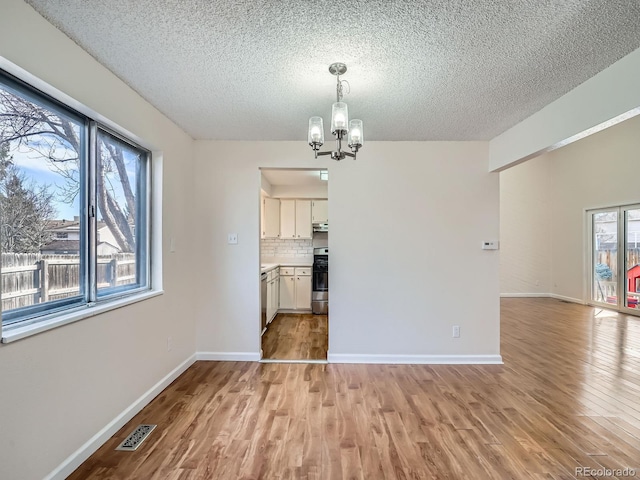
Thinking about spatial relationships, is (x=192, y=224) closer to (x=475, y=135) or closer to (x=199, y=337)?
(x=199, y=337)

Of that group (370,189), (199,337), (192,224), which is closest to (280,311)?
(199,337)

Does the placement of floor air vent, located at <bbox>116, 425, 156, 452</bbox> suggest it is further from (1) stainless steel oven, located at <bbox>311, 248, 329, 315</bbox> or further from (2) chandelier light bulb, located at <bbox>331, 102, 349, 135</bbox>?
(1) stainless steel oven, located at <bbox>311, 248, 329, 315</bbox>

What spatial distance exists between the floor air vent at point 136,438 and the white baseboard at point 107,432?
127mm

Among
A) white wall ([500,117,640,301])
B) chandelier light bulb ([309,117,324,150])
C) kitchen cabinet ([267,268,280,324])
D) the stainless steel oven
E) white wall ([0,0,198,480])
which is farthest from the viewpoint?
white wall ([500,117,640,301])

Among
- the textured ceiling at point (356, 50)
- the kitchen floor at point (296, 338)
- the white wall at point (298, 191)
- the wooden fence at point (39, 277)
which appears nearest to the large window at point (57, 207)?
the wooden fence at point (39, 277)

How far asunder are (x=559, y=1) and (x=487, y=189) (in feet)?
7.04

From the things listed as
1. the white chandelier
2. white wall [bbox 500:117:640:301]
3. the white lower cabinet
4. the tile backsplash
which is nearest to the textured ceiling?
the white chandelier

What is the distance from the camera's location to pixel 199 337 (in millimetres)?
3424

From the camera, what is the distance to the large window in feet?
5.01

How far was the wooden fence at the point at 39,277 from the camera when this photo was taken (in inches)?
59.7

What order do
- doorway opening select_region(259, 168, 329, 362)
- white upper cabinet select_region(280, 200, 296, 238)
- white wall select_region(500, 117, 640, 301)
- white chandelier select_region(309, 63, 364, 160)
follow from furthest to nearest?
white upper cabinet select_region(280, 200, 296, 238) < white wall select_region(500, 117, 640, 301) < doorway opening select_region(259, 168, 329, 362) < white chandelier select_region(309, 63, 364, 160)

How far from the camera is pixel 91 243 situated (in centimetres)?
202

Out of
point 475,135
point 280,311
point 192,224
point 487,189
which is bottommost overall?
point 280,311

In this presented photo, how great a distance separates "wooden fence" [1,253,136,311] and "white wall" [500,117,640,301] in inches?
323
